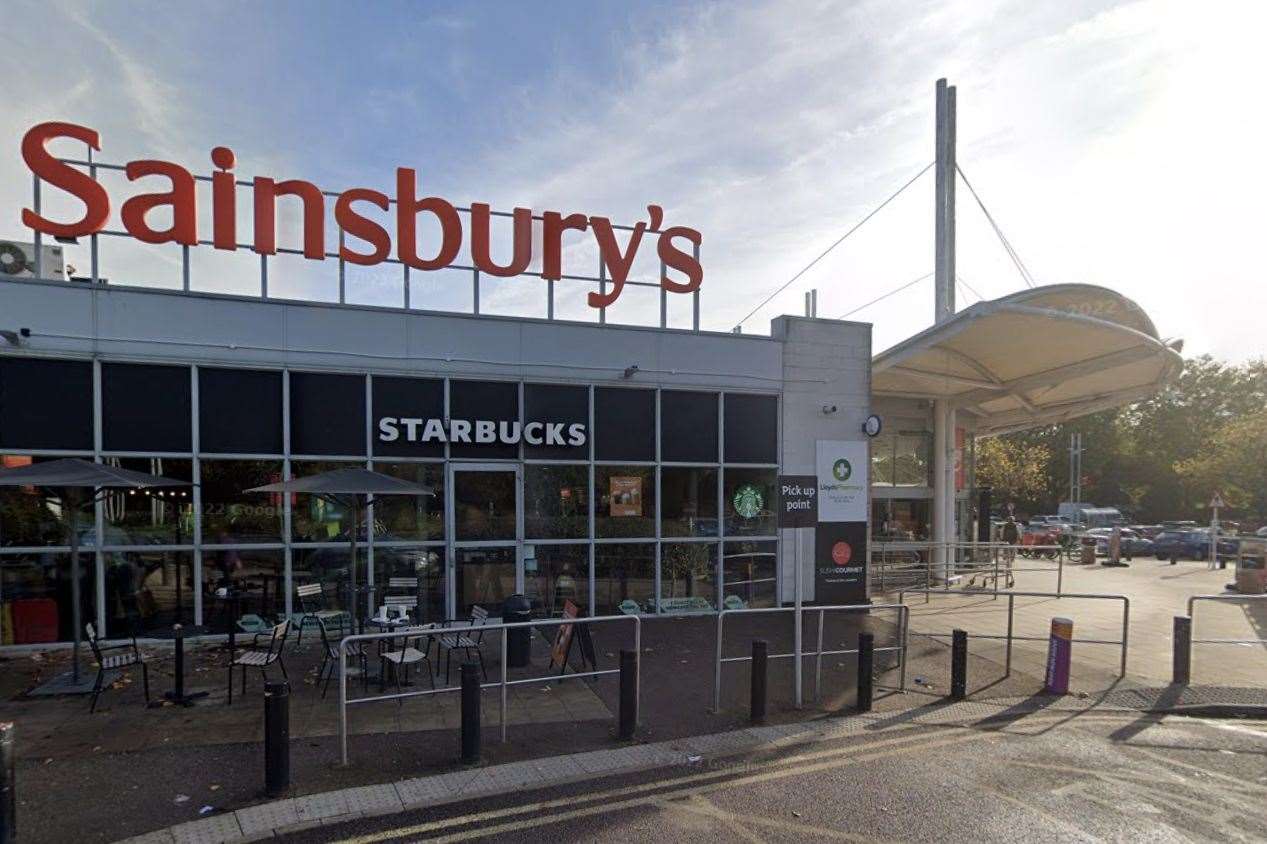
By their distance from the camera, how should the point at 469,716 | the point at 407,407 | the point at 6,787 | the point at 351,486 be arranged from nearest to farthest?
the point at 6,787 < the point at 469,716 < the point at 351,486 < the point at 407,407

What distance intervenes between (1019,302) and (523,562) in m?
10.3

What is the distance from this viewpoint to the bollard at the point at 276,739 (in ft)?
17.6

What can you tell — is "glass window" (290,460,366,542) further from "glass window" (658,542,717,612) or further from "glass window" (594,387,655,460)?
"glass window" (658,542,717,612)

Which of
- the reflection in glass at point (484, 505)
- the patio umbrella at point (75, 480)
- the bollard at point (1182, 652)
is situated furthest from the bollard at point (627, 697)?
the bollard at point (1182, 652)

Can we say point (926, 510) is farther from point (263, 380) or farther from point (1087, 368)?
point (263, 380)

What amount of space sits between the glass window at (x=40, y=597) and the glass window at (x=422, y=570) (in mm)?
3856

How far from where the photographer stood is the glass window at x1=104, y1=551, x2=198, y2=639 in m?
10.0

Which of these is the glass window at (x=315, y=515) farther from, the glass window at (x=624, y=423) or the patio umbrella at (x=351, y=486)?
the glass window at (x=624, y=423)

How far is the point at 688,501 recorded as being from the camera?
1287cm

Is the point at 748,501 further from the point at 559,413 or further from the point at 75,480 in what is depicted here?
the point at 75,480

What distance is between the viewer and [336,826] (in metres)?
5.04

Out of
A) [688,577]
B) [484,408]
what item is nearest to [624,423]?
[484,408]

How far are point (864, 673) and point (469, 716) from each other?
4.28 m

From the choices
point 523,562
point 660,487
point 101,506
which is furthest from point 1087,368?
point 101,506
